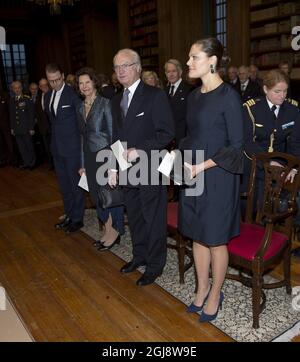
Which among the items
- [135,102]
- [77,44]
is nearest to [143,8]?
[77,44]

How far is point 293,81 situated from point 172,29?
2547 millimetres

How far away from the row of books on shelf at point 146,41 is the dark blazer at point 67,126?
5.06 m

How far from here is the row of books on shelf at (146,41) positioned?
26.4 ft

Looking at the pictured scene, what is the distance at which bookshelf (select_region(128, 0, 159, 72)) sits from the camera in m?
7.91

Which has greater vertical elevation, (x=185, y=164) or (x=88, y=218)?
(x=185, y=164)

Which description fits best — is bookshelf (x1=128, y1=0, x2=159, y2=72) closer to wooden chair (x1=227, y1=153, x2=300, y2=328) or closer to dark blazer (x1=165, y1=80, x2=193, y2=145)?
dark blazer (x1=165, y1=80, x2=193, y2=145)

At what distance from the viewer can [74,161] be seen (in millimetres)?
3604

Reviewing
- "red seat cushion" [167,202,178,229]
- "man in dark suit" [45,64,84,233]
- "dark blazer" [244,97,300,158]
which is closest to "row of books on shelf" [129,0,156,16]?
"man in dark suit" [45,64,84,233]

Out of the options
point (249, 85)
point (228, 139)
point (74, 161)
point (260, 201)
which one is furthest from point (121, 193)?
point (249, 85)

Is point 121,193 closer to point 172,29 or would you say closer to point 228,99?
point 228,99

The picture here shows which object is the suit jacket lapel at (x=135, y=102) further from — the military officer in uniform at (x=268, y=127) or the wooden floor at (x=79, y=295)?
the wooden floor at (x=79, y=295)

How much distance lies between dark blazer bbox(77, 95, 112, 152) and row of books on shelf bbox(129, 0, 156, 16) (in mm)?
5492

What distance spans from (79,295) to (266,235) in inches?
53.1

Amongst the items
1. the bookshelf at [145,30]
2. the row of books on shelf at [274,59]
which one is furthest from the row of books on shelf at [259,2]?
the bookshelf at [145,30]
